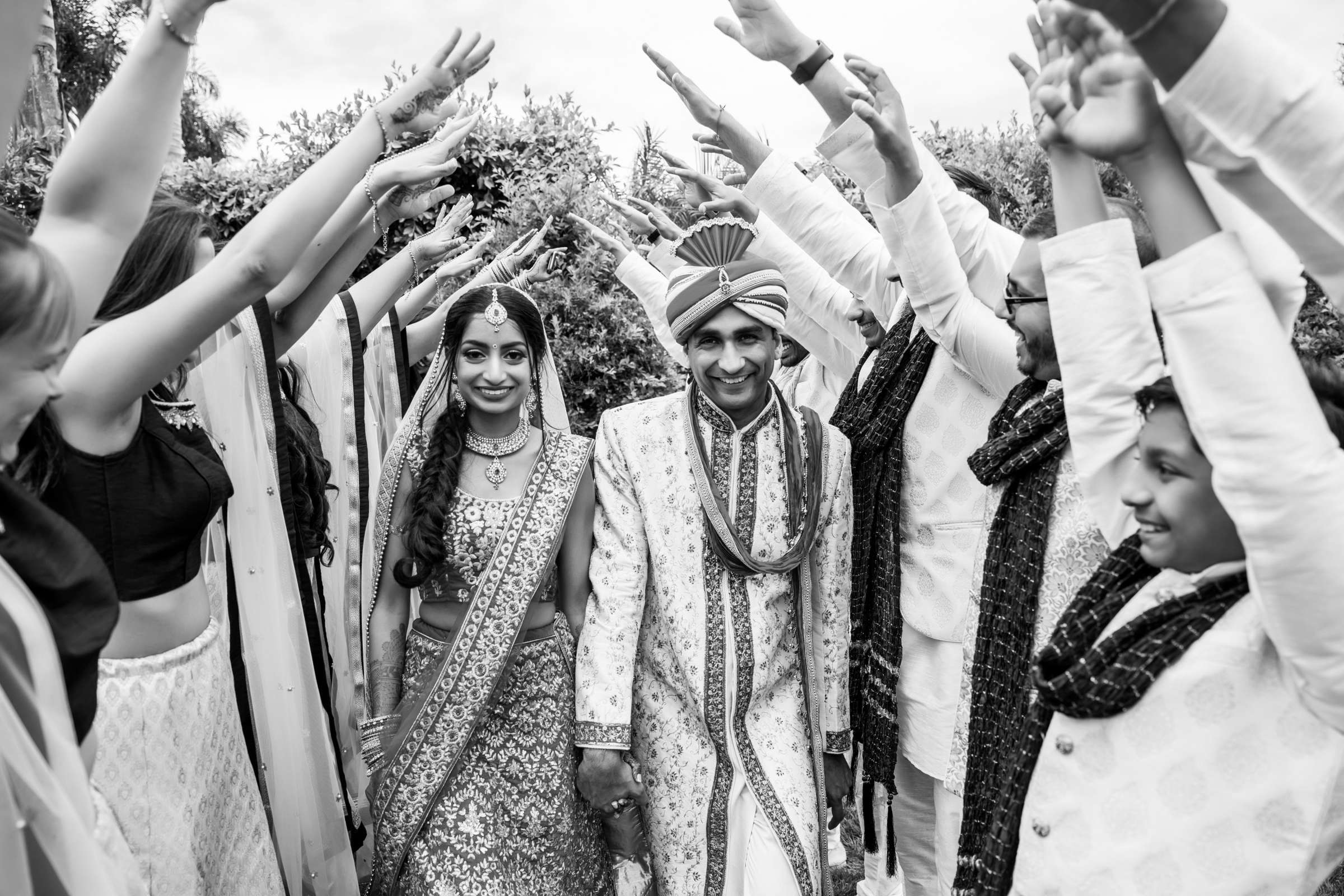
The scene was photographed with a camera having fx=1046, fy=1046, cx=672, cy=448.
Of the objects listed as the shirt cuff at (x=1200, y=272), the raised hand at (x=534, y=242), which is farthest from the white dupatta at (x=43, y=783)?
the raised hand at (x=534, y=242)

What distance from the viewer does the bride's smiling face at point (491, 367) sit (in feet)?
11.0

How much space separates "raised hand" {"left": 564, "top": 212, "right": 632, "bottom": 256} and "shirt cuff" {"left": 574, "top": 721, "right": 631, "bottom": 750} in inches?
78.1

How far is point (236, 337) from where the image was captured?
9.79 feet

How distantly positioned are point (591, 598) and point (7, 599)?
195 centimetres

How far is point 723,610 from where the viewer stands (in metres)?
3.09

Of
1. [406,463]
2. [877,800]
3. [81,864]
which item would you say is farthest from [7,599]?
[877,800]

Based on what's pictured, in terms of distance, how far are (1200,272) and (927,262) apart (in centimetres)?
142

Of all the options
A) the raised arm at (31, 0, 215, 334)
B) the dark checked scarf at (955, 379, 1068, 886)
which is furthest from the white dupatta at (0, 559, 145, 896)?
the dark checked scarf at (955, 379, 1068, 886)

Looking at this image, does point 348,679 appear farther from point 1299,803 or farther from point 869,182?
point 1299,803

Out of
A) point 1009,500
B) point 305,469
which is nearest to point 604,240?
point 305,469

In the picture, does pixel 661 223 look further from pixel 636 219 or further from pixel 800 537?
pixel 800 537

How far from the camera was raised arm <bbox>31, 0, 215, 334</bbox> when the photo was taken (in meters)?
1.54

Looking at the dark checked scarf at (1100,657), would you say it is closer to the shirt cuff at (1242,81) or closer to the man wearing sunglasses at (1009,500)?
the man wearing sunglasses at (1009,500)

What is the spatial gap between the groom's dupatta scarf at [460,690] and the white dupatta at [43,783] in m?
1.72
